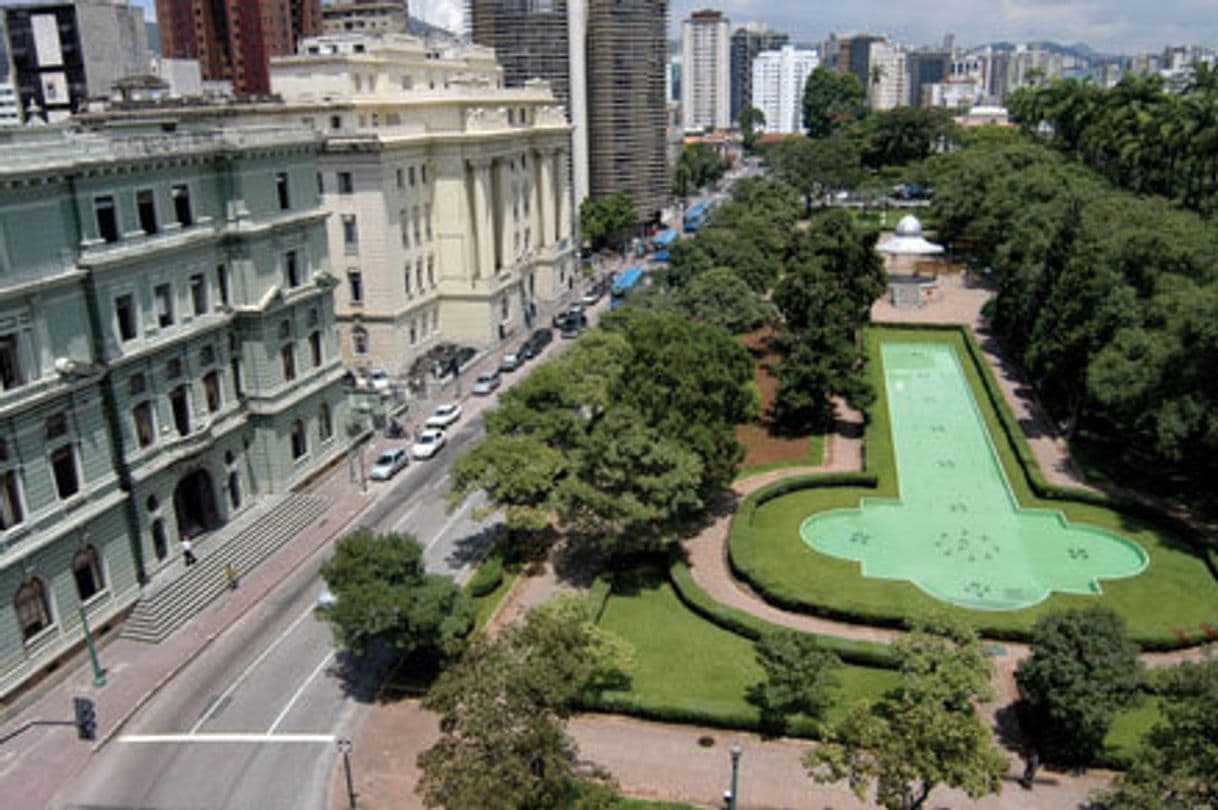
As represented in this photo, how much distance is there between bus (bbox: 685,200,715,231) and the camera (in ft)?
451

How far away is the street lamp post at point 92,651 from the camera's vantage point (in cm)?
3762

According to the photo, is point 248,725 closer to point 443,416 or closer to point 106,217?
point 106,217

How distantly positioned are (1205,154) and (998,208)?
663 inches

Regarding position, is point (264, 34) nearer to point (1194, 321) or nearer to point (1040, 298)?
point (1040, 298)

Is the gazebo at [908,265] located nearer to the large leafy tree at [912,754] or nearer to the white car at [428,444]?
the white car at [428,444]

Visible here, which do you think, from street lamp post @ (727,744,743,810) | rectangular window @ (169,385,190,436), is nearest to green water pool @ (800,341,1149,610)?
street lamp post @ (727,744,743,810)

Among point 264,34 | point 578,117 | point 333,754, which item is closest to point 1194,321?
point 333,754

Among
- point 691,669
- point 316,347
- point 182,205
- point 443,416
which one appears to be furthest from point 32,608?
point 443,416

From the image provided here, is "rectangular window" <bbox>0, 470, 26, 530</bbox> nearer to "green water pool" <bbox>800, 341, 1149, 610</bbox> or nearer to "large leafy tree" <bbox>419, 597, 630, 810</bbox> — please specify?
"large leafy tree" <bbox>419, 597, 630, 810</bbox>

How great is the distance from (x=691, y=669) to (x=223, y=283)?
29115 millimetres

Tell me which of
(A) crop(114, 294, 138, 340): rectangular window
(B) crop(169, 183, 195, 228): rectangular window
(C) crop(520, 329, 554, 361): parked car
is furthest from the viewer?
(C) crop(520, 329, 554, 361): parked car

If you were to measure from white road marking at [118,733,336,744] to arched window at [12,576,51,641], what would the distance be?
241 inches

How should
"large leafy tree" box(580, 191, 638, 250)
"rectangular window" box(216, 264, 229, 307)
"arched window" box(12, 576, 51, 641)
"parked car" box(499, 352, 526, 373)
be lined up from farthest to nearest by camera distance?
1. "large leafy tree" box(580, 191, 638, 250)
2. "parked car" box(499, 352, 526, 373)
3. "rectangular window" box(216, 264, 229, 307)
4. "arched window" box(12, 576, 51, 641)

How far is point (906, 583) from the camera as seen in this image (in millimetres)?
44812
